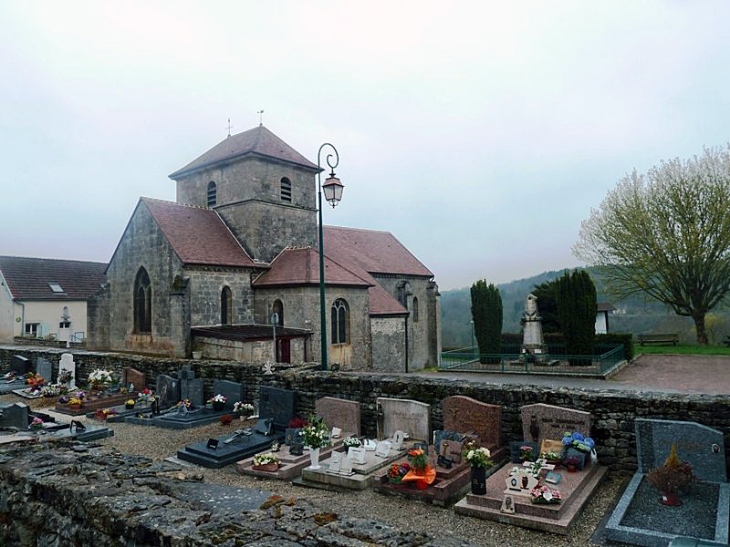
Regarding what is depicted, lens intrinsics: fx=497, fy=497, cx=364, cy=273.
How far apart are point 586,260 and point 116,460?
35121 millimetres

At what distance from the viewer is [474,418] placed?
1016cm

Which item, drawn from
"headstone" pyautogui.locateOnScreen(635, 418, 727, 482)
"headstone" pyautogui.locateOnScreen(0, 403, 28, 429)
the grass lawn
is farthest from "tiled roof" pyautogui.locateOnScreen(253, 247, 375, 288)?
the grass lawn

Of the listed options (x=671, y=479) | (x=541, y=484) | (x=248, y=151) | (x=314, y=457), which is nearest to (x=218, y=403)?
(x=314, y=457)

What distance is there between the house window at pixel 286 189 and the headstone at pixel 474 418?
65.2 ft

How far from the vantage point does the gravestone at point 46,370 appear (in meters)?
19.1

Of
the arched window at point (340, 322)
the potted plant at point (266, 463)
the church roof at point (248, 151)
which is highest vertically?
the church roof at point (248, 151)

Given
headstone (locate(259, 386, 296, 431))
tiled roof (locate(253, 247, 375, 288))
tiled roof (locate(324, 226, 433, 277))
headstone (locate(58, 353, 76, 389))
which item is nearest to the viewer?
headstone (locate(259, 386, 296, 431))

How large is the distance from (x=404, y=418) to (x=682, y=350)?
28.0m

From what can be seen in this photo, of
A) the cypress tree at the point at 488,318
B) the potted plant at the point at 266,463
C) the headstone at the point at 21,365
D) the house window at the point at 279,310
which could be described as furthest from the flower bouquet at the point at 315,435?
the cypress tree at the point at 488,318

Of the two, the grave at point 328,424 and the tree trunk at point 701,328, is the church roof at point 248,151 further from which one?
the tree trunk at point 701,328

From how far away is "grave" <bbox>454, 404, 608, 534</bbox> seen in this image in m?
6.95

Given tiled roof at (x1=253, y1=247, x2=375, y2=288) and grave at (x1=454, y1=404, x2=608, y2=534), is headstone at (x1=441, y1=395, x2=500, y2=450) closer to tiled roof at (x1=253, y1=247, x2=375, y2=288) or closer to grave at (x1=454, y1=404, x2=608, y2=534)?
grave at (x1=454, y1=404, x2=608, y2=534)

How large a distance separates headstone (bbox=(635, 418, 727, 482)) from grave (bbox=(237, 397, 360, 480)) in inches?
228

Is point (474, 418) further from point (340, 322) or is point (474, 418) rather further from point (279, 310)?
point (279, 310)
